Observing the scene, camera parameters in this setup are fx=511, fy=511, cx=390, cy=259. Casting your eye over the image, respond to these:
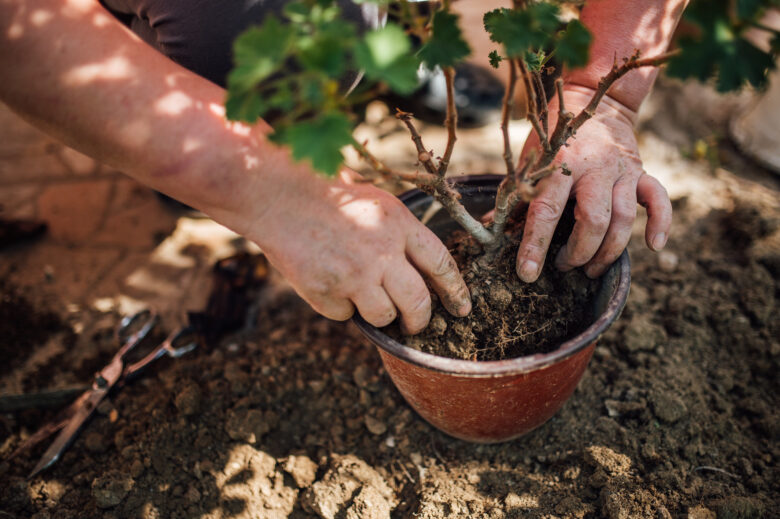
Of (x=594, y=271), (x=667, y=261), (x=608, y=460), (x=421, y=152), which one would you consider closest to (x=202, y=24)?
(x=421, y=152)

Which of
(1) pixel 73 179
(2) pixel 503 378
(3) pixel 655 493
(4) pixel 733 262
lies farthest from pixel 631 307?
(1) pixel 73 179

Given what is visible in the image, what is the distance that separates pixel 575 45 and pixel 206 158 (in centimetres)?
85

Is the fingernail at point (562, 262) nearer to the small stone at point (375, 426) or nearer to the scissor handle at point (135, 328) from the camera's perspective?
the small stone at point (375, 426)

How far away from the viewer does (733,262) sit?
232cm

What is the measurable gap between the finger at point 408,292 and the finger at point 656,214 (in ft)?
2.19

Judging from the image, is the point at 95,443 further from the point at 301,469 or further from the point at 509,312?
the point at 509,312

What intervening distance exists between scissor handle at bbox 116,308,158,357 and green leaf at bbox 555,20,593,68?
1960 millimetres

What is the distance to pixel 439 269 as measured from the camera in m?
1.38

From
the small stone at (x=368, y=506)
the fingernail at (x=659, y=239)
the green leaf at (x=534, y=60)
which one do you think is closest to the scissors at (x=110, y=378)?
the small stone at (x=368, y=506)

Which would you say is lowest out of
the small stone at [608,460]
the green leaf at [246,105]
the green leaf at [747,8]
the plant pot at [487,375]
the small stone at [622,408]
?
the small stone at [622,408]

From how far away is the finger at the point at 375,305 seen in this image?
4.34ft

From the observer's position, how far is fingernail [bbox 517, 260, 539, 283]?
1.45m

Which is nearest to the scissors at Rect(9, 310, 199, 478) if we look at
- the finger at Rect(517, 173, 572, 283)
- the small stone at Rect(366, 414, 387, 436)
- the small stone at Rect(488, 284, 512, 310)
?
the small stone at Rect(366, 414, 387, 436)

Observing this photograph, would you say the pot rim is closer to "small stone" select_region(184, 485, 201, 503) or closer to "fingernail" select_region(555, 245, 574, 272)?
"fingernail" select_region(555, 245, 574, 272)
